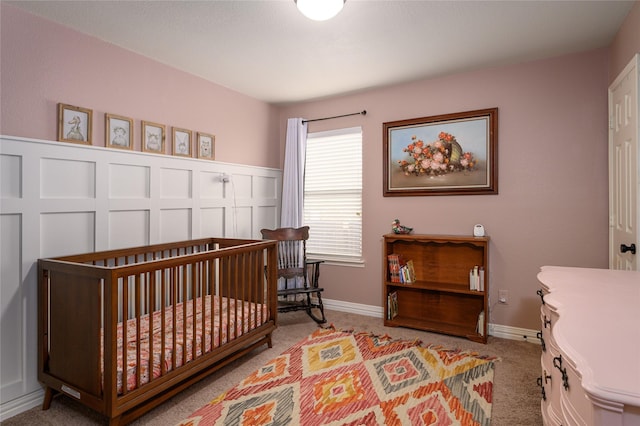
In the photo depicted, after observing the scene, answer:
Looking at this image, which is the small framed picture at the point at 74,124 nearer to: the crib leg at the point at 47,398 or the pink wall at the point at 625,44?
the crib leg at the point at 47,398

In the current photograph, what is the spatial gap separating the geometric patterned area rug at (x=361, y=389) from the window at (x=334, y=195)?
48.4 inches

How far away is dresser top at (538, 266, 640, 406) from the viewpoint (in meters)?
0.75

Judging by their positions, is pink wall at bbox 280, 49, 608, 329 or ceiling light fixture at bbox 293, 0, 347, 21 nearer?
ceiling light fixture at bbox 293, 0, 347, 21

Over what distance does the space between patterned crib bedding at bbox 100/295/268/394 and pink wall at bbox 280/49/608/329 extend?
1807 mm

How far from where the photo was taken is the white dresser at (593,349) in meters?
0.74

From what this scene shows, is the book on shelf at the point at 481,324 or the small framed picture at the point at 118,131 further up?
the small framed picture at the point at 118,131

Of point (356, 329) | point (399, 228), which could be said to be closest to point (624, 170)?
point (399, 228)

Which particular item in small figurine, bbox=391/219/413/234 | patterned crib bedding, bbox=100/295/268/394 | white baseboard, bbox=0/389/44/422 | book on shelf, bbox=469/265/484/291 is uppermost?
small figurine, bbox=391/219/413/234

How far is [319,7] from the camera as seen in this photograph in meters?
1.83

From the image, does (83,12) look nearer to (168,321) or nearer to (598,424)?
(168,321)

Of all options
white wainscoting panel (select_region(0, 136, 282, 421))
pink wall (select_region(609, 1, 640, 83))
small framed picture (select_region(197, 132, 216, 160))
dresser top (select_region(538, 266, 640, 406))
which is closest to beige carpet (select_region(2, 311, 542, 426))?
white wainscoting panel (select_region(0, 136, 282, 421))

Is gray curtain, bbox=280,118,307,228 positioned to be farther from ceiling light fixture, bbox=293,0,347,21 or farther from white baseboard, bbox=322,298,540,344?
ceiling light fixture, bbox=293,0,347,21

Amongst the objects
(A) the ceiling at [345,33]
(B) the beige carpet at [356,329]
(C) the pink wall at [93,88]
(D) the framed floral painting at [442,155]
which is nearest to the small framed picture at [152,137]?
(C) the pink wall at [93,88]

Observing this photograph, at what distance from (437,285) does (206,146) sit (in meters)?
2.52
